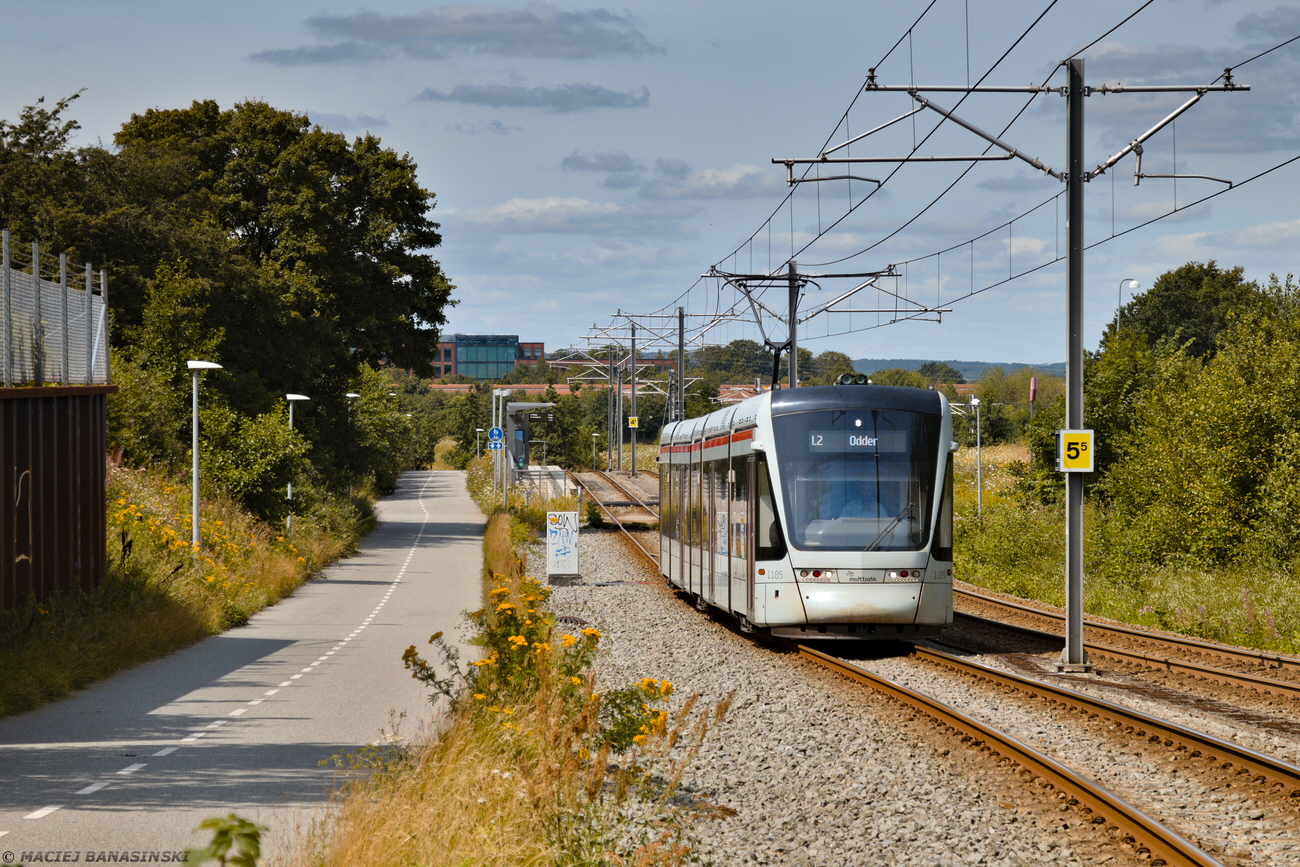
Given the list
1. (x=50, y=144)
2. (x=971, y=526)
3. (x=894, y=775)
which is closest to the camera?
(x=894, y=775)

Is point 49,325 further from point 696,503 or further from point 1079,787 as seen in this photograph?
point 1079,787

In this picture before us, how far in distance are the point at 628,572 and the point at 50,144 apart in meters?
24.8

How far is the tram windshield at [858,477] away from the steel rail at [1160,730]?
1.90 m

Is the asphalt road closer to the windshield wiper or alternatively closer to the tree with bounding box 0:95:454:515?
the windshield wiper

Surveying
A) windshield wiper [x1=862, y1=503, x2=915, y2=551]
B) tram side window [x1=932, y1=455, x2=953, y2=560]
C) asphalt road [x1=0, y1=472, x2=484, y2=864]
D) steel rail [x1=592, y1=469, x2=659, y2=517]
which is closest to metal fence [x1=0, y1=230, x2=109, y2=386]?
asphalt road [x1=0, y1=472, x2=484, y2=864]

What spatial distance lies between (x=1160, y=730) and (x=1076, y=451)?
16.4 ft

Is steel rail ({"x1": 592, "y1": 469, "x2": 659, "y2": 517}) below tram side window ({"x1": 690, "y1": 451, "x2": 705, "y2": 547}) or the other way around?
below

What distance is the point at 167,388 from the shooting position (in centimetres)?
3272

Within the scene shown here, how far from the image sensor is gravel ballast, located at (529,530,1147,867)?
7.45 metres

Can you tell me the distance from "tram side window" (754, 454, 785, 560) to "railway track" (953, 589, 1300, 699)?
449cm

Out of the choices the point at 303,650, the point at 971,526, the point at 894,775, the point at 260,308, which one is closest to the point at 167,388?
the point at 260,308

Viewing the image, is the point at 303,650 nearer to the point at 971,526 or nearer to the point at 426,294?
the point at 971,526

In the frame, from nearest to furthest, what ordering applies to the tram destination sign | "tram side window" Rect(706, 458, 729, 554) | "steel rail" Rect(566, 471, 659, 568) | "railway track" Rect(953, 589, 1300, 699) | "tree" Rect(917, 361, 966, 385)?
"railway track" Rect(953, 589, 1300, 699), the tram destination sign, "tram side window" Rect(706, 458, 729, 554), "steel rail" Rect(566, 471, 659, 568), "tree" Rect(917, 361, 966, 385)

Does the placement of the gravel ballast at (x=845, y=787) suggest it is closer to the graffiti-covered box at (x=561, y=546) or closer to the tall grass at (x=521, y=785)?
the tall grass at (x=521, y=785)
